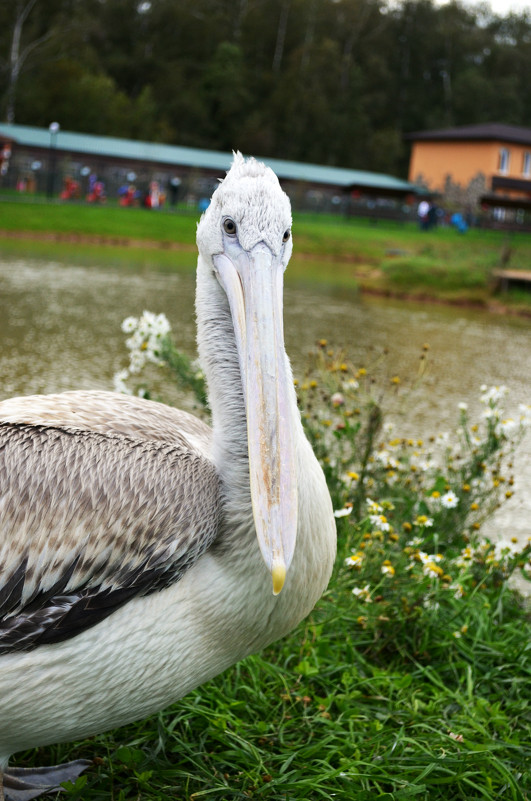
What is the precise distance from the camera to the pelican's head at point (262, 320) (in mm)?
1734

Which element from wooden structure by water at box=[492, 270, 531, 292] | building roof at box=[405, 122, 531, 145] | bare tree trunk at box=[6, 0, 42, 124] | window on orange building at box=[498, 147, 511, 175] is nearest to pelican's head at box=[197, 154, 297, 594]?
wooden structure by water at box=[492, 270, 531, 292]

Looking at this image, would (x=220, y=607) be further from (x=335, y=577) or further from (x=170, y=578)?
(x=335, y=577)

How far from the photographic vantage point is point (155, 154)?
37.5 m

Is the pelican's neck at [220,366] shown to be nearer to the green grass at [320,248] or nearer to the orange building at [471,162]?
the green grass at [320,248]

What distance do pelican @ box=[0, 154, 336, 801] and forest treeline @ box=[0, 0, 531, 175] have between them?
134ft

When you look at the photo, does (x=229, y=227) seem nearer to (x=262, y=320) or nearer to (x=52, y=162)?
(x=262, y=320)

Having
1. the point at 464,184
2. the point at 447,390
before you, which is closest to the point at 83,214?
the point at 447,390

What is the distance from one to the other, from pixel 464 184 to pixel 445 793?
151ft

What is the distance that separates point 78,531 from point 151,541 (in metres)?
0.17

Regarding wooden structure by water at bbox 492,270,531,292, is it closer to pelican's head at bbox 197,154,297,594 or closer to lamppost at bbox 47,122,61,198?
pelican's head at bbox 197,154,297,594

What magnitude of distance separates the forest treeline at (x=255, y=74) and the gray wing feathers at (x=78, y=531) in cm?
4079

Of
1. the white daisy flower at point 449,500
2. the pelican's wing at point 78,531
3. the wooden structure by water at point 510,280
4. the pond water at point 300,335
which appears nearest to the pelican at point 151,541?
the pelican's wing at point 78,531

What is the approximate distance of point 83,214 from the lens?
2442cm

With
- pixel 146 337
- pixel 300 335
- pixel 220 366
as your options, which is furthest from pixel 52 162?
pixel 220 366
